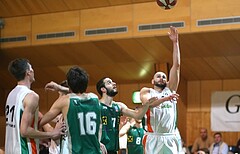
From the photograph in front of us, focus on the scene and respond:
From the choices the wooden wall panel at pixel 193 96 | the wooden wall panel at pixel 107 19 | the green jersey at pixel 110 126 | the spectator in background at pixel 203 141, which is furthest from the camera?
the wooden wall panel at pixel 193 96

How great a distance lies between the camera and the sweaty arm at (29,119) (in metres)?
5.12

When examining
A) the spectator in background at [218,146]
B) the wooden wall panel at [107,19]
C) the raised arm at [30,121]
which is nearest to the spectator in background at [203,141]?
the spectator in background at [218,146]

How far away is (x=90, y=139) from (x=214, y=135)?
9455 millimetres

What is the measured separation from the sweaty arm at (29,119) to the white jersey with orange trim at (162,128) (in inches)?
122

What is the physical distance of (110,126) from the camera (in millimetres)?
7660

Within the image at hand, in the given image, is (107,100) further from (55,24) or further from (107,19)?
(55,24)

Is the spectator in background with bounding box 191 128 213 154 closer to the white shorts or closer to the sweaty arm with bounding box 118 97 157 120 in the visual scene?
the white shorts

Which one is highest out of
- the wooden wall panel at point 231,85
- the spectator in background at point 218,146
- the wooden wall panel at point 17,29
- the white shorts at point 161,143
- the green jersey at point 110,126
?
the wooden wall panel at point 17,29

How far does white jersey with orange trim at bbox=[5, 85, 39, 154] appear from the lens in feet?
17.1

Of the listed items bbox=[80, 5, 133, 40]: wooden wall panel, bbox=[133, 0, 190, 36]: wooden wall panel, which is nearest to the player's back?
bbox=[133, 0, 190, 36]: wooden wall panel

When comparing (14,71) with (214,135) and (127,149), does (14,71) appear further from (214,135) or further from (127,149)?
(214,135)

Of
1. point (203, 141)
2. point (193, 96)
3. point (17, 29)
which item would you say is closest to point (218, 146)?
point (203, 141)

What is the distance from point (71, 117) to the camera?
516cm

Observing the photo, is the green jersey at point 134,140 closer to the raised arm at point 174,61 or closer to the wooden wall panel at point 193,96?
the wooden wall panel at point 193,96
